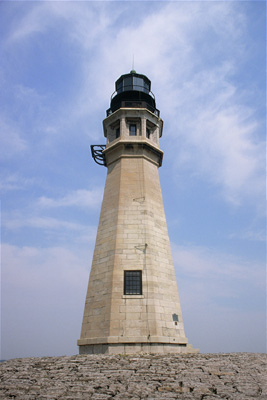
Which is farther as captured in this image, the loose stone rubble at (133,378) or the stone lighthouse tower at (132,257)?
the stone lighthouse tower at (132,257)

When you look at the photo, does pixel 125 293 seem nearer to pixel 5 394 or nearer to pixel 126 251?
pixel 126 251

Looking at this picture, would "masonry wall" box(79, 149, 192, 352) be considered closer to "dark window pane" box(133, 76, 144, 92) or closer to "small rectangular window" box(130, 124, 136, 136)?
"small rectangular window" box(130, 124, 136, 136)

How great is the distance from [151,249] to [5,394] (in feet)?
34.5

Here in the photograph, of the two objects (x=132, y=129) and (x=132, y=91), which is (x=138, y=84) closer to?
(x=132, y=91)

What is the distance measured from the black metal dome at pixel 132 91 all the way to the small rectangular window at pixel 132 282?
1345 centimetres

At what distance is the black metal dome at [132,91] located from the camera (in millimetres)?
25297

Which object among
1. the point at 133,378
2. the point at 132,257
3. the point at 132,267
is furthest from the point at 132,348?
the point at 133,378

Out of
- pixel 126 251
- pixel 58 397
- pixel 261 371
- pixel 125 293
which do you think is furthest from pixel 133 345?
pixel 58 397

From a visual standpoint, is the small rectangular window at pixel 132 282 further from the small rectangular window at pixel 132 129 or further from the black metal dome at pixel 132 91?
the black metal dome at pixel 132 91

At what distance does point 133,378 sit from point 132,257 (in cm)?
835

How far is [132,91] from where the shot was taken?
25406 mm

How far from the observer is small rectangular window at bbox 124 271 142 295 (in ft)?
54.0

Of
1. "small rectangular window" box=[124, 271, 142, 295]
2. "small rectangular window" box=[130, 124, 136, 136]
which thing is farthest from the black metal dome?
"small rectangular window" box=[124, 271, 142, 295]


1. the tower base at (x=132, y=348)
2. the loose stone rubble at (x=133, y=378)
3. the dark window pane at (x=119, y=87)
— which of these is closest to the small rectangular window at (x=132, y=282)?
the tower base at (x=132, y=348)
